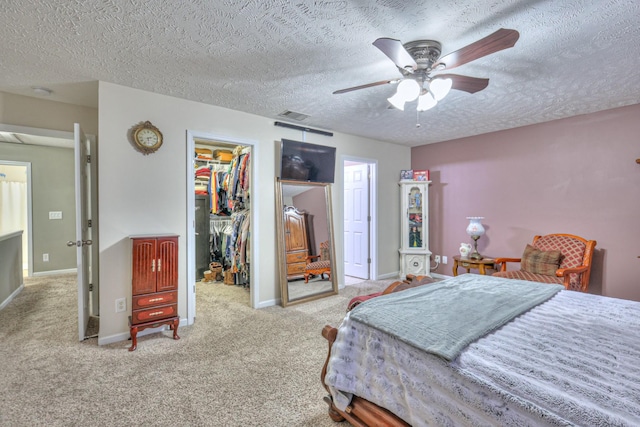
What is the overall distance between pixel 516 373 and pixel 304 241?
3284mm

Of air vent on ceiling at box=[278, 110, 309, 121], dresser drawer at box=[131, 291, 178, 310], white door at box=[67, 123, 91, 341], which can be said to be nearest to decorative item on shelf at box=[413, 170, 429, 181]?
air vent on ceiling at box=[278, 110, 309, 121]

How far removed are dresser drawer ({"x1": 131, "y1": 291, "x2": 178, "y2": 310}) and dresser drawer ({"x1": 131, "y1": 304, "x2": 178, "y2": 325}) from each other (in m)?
0.04

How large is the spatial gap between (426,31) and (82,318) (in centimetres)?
372

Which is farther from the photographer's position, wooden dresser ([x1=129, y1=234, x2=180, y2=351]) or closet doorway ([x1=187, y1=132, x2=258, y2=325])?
closet doorway ([x1=187, y1=132, x2=258, y2=325])

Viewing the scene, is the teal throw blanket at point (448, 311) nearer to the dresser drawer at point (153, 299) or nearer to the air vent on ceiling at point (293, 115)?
the dresser drawer at point (153, 299)

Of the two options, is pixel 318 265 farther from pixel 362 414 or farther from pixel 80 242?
pixel 362 414

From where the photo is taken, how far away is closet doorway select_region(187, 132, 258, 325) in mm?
4176

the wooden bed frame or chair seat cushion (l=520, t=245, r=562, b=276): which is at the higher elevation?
chair seat cushion (l=520, t=245, r=562, b=276)

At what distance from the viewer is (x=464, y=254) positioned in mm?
4523

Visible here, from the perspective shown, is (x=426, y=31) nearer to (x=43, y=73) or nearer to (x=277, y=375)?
(x=277, y=375)

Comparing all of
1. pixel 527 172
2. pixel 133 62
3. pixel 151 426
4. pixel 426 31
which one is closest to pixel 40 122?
pixel 133 62

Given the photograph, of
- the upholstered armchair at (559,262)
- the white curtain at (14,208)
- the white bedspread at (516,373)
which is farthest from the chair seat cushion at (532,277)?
the white curtain at (14,208)

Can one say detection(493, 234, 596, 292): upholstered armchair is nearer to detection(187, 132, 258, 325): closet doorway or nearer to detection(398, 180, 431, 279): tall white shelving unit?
detection(398, 180, 431, 279): tall white shelving unit

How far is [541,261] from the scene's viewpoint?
3.63 m
